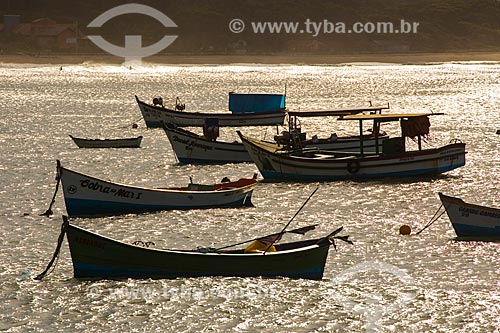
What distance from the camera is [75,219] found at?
44000 millimetres

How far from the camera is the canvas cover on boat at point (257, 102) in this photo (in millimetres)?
84312

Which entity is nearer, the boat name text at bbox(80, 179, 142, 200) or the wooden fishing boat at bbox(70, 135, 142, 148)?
the boat name text at bbox(80, 179, 142, 200)

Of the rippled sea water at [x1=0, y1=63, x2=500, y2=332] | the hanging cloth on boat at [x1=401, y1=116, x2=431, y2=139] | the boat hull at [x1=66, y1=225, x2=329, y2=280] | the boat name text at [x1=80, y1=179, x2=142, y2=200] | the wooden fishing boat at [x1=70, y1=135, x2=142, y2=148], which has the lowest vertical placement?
the rippled sea water at [x1=0, y1=63, x2=500, y2=332]

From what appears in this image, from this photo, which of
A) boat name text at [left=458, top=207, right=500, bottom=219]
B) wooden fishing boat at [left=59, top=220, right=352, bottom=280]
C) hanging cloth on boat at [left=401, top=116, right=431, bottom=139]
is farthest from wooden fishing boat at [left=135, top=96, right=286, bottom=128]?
wooden fishing boat at [left=59, top=220, right=352, bottom=280]

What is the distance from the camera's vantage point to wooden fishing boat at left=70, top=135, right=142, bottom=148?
71.6m

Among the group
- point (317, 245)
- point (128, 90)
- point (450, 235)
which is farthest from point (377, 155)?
point (128, 90)

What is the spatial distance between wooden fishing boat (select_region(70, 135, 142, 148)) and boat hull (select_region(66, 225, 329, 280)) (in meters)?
37.9

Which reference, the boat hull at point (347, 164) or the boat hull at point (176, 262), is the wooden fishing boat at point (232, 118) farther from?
the boat hull at point (176, 262)

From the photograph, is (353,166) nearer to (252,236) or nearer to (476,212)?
(252,236)

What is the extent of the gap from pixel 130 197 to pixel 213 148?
17.9 metres

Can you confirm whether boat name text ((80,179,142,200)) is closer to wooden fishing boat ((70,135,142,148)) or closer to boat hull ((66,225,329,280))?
boat hull ((66,225,329,280))

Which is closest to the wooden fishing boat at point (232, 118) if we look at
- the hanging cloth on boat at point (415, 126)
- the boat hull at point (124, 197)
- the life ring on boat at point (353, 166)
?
the hanging cloth on boat at point (415, 126)

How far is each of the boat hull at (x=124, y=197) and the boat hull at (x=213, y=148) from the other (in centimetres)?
1518

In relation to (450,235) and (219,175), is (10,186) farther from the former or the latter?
(450,235)
